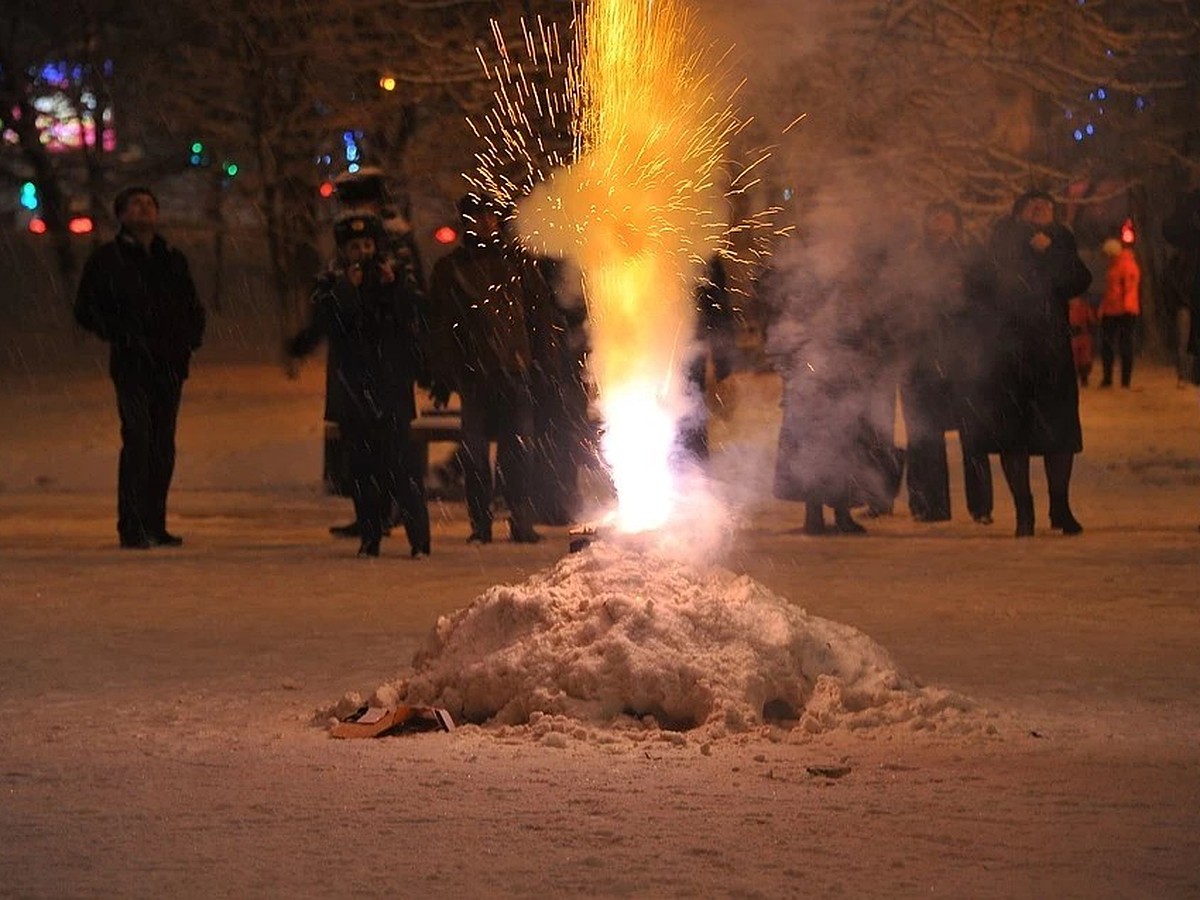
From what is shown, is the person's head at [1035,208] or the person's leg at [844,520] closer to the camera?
the person's head at [1035,208]

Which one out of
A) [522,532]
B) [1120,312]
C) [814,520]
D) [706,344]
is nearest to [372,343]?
[522,532]

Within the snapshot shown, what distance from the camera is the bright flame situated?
10.9 m

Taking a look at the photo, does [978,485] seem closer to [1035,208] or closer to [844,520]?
[844,520]

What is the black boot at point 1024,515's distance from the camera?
14.6 metres

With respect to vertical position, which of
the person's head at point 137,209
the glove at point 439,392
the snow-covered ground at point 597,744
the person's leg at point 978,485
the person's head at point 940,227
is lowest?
the snow-covered ground at point 597,744

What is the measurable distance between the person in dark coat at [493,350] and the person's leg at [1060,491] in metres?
3.13

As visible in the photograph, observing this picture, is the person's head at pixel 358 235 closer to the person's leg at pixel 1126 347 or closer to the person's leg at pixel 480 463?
the person's leg at pixel 480 463

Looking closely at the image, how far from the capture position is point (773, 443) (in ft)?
68.8

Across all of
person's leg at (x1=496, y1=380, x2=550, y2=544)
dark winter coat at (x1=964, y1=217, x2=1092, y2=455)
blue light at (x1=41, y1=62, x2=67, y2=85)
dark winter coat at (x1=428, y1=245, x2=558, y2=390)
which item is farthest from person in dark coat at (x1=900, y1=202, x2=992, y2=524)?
blue light at (x1=41, y1=62, x2=67, y2=85)

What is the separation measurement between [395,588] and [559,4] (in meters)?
9.16

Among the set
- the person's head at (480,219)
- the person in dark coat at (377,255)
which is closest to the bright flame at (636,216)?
the person's head at (480,219)

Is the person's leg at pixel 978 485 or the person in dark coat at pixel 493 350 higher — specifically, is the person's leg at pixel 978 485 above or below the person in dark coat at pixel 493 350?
below

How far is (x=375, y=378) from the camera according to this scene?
1393 cm

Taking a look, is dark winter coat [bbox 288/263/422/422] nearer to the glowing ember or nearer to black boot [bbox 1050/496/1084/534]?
the glowing ember
